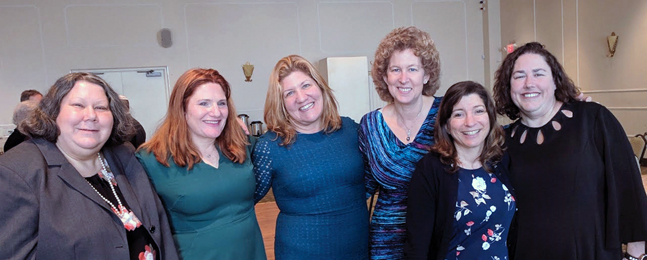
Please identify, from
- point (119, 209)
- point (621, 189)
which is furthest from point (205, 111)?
point (621, 189)

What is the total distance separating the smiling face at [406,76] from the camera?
6.29 feet

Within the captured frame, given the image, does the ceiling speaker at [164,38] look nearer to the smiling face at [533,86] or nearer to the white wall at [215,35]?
the white wall at [215,35]

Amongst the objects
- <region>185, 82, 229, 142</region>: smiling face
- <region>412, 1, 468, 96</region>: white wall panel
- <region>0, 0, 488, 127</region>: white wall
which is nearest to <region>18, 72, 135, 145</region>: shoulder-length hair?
<region>185, 82, 229, 142</region>: smiling face

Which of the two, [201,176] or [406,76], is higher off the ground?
[406,76]

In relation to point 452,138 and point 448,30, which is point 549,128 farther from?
point 448,30

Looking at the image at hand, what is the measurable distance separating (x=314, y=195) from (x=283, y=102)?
458 mm

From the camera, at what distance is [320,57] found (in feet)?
25.4

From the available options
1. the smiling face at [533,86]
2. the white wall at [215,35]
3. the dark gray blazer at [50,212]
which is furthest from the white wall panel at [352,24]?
the dark gray blazer at [50,212]

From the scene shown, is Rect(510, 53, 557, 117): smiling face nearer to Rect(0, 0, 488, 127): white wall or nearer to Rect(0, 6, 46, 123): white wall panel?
Rect(0, 0, 488, 127): white wall

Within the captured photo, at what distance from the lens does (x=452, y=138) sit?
68.6 inches

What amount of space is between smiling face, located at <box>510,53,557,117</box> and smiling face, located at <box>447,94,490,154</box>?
0.76 ft

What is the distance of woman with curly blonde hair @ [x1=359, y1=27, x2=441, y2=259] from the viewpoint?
1924 mm

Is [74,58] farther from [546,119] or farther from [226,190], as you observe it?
[546,119]

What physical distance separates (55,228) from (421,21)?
7.75 meters
